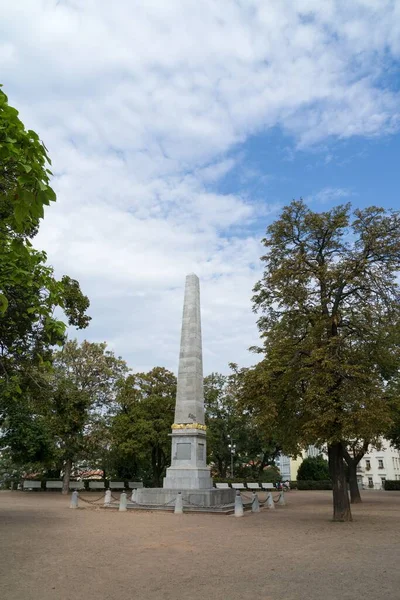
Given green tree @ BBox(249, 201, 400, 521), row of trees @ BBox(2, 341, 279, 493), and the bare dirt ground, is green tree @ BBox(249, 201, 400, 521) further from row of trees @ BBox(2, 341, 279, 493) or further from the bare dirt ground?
row of trees @ BBox(2, 341, 279, 493)

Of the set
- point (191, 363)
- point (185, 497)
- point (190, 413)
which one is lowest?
point (185, 497)

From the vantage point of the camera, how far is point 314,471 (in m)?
50.5

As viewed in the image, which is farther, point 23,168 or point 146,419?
point 146,419

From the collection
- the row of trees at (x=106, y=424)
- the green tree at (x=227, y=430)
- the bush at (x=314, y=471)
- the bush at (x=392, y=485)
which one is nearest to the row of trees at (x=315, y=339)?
the row of trees at (x=106, y=424)

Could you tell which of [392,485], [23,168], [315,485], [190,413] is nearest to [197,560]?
[23,168]

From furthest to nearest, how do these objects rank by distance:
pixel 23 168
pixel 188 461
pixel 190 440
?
1. pixel 190 440
2. pixel 188 461
3. pixel 23 168

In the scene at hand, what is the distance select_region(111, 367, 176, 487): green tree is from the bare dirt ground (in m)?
19.8

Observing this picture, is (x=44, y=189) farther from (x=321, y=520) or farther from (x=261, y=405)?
(x=321, y=520)

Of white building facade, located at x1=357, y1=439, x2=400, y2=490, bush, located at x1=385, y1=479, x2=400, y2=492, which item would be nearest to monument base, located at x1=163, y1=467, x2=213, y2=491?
bush, located at x1=385, y1=479, x2=400, y2=492

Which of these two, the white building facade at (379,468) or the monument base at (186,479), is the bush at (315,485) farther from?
the monument base at (186,479)

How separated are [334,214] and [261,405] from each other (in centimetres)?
729

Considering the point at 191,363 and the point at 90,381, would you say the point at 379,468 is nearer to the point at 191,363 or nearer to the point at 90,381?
the point at 90,381

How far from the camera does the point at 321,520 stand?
16.3m

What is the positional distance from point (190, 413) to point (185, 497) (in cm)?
388
